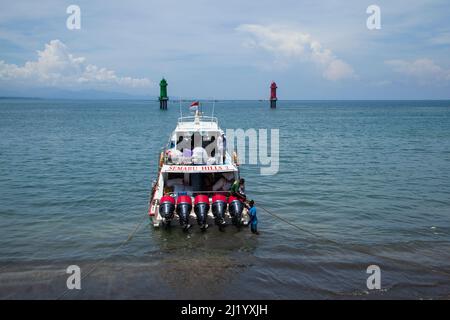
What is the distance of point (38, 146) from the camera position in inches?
1725

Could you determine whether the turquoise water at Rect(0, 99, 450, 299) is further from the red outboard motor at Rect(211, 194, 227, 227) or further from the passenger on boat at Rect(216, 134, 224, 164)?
the passenger on boat at Rect(216, 134, 224, 164)

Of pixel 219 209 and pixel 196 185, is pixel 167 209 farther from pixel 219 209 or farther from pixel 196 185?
pixel 196 185

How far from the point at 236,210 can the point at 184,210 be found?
195 centimetres

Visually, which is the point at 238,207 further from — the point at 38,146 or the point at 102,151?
the point at 38,146

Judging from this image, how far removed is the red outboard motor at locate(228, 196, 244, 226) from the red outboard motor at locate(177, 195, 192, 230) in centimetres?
156

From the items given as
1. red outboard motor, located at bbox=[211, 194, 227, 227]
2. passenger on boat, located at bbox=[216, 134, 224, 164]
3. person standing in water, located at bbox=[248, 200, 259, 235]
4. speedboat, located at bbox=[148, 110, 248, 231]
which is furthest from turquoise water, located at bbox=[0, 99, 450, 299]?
passenger on boat, located at bbox=[216, 134, 224, 164]

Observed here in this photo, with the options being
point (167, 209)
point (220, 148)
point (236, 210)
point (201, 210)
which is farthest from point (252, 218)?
point (220, 148)

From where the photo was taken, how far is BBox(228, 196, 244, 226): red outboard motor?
15.7m

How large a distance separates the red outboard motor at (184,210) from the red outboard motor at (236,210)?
1558 millimetres

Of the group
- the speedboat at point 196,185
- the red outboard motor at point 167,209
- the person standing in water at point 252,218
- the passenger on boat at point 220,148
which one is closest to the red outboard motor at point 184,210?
the speedboat at point 196,185

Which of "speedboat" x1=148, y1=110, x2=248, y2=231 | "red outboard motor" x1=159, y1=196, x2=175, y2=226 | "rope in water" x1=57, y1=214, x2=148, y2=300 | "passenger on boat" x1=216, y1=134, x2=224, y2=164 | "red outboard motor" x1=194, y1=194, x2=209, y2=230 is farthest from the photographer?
"passenger on boat" x1=216, y1=134, x2=224, y2=164

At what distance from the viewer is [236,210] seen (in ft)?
51.5

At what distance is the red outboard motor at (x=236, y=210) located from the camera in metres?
15.7
